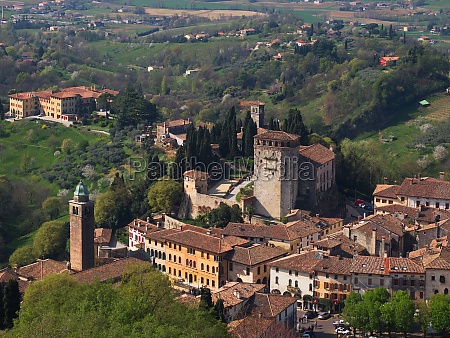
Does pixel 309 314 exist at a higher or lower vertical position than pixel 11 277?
lower

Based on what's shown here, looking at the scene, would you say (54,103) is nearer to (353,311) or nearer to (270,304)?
(270,304)

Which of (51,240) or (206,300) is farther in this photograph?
(51,240)

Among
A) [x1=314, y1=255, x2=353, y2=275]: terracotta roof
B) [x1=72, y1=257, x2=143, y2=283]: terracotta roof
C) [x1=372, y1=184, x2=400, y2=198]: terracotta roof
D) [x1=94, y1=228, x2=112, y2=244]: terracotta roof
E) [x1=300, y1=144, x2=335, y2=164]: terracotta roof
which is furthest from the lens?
[x1=300, y1=144, x2=335, y2=164]: terracotta roof

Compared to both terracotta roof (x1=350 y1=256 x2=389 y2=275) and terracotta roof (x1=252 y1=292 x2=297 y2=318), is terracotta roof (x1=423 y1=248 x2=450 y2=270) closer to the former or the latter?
terracotta roof (x1=350 y1=256 x2=389 y2=275)

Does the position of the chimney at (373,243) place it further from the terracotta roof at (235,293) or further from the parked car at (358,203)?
→ the parked car at (358,203)

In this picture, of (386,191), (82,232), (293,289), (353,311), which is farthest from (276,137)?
(353,311)

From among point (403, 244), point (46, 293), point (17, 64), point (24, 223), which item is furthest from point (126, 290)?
point (17, 64)

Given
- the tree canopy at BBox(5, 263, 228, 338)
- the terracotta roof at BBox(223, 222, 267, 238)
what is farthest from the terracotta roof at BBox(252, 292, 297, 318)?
the terracotta roof at BBox(223, 222, 267, 238)
